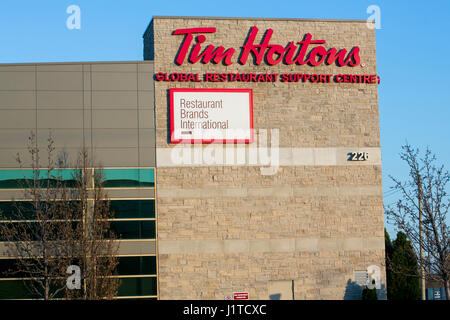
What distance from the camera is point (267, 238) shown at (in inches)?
1086

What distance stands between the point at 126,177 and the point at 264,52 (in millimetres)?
8961

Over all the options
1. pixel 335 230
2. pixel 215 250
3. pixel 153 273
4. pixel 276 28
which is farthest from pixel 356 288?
pixel 276 28

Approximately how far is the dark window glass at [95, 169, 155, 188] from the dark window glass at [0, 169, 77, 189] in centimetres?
141

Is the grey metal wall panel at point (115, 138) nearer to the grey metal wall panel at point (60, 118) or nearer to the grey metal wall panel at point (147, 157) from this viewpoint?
the grey metal wall panel at point (147, 157)

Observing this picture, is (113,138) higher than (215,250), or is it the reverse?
(113,138)

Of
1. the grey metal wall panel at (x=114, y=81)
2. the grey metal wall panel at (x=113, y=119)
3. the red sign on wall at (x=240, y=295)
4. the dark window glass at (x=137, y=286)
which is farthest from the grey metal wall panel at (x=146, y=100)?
the red sign on wall at (x=240, y=295)

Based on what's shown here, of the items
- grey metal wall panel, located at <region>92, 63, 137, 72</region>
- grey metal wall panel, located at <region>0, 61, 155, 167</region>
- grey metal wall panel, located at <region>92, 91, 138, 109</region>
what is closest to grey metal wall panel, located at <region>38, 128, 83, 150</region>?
grey metal wall panel, located at <region>0, 61, 155, 167</region>

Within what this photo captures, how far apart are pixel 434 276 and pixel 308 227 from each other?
7087mm

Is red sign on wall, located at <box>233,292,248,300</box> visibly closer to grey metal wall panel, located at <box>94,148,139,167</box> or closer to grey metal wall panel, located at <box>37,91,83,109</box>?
grey metal wall panel, located at <box>94,148,139,167</box>

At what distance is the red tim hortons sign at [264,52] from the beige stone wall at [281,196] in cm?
26

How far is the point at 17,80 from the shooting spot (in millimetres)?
27438
